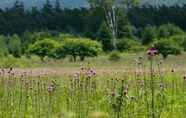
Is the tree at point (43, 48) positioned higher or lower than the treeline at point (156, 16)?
higher

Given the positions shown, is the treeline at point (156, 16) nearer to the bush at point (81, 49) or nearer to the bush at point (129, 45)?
the bush at point (129, 45)

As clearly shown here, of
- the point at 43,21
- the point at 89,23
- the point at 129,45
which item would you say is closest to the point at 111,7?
the point at 129,45

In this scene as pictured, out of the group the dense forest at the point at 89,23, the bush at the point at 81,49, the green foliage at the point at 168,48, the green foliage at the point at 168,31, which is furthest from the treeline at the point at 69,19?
the green foliage at the point at 168,48

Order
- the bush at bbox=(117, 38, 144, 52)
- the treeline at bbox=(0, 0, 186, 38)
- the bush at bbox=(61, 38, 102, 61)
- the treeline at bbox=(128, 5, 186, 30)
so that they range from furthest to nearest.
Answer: the treeline at bbox=(0, 0, 186, 38)
the treeline at bbox=(128, 5, 186, 30)
the bush at bbox=(117, 38, 144, 52)
the bush at bbox=(61, 38, 102, 61)

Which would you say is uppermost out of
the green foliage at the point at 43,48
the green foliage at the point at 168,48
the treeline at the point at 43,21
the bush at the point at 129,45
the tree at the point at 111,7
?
the tree at the point at 111,7

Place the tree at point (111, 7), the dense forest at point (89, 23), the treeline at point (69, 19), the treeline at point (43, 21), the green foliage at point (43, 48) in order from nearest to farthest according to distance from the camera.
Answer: the green foliage at point (43, 48) < the dense forest at point (89, 23) < the tree at point (111, 7) < the treeline at point (69, 19) < the treeline at point (43, 21)

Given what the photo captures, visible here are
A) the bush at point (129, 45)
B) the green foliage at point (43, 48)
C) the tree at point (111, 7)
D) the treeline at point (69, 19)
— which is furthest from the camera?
the treeline at point (69, 19)

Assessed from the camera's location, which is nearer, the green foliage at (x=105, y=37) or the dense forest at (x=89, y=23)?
the green foliage at (x=105, y=37)

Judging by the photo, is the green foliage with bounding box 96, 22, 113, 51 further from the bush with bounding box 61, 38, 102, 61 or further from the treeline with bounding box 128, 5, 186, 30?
the treeline with bounding box 128, 5, 186, 30

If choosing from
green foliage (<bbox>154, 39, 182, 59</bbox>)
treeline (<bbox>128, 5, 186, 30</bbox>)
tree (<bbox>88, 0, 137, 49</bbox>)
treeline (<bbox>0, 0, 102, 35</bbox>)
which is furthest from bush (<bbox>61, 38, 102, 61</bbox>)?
treeline (<bbox>0, 0, 102, 35</bbox>)

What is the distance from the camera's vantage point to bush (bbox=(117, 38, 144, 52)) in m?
51.4

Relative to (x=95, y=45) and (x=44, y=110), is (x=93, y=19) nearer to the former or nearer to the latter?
(x=95, y=45)

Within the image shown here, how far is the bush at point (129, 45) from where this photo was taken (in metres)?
51.4

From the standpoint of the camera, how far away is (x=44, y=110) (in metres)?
9.23
